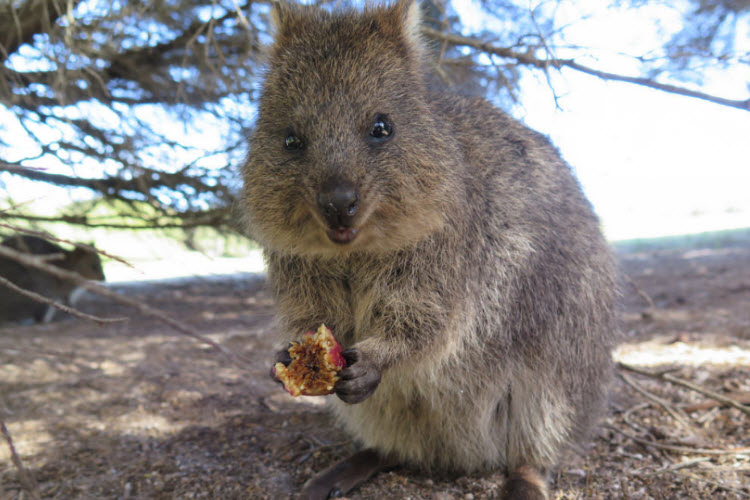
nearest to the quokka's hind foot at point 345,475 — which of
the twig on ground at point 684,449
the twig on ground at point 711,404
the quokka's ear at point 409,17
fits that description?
the twig on ground at point 684,449

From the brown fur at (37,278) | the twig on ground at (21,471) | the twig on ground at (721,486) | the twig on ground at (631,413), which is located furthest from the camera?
the brown fur at (37,278)

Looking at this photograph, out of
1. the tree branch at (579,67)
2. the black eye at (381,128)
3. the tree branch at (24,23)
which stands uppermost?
the tree branch at (24,23)

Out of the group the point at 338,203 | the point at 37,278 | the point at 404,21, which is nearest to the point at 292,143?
the point at 338,203

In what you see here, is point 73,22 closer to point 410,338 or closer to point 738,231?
point 410,338

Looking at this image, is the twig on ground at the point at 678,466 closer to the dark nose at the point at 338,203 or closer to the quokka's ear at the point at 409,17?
the dark nose at the point at 338,203

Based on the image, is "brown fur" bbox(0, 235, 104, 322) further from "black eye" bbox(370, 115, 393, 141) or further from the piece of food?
"black eye" bbox(370, 115, 393, 141)

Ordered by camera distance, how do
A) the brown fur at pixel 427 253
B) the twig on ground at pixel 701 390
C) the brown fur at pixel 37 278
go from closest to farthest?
the brown fur at pixel 427 253 → the twig on ground at pixel 701 390 → the brown fur at pixel 37 278

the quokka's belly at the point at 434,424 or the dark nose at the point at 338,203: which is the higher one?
the dark nose at the point at 338,203

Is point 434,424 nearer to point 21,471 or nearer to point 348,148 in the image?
point 348,148
